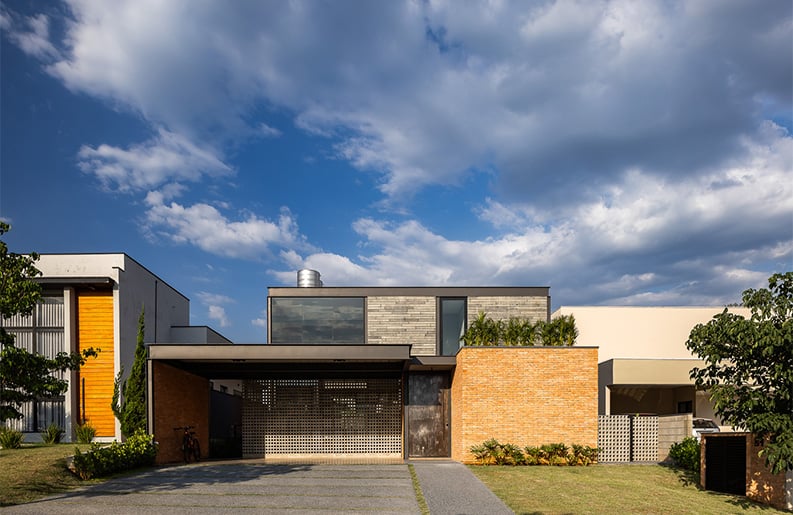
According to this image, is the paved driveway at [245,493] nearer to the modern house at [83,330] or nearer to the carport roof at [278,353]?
the carport roof at [278,353]

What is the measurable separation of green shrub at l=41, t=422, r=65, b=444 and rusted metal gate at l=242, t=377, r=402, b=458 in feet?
18.2

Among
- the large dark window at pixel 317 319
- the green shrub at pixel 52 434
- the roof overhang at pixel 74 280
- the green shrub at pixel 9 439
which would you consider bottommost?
the green shrub at pixel 52 434

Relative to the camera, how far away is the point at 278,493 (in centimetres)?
1195

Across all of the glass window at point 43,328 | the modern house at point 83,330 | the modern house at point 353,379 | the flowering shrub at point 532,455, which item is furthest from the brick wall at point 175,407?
the flowering shrub at point 532,455

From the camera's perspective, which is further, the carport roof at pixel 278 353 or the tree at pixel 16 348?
the carport roof at pixel 278 353

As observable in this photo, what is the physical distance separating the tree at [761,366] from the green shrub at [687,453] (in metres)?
4.02

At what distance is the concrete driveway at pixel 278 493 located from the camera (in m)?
10.4

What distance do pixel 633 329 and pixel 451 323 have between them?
1234cm

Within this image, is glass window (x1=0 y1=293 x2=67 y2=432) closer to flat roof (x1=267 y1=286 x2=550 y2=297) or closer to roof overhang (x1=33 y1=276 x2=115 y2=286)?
Result: roof overhang (x1=33 y1=276 x2=115 y2=286)

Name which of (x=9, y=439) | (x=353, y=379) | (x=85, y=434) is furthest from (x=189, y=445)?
(x=353, y=379)

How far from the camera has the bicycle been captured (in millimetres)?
18234

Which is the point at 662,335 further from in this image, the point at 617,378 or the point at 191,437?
the point at 191,437

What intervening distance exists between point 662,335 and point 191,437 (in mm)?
21779

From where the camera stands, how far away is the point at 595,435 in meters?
16.5
